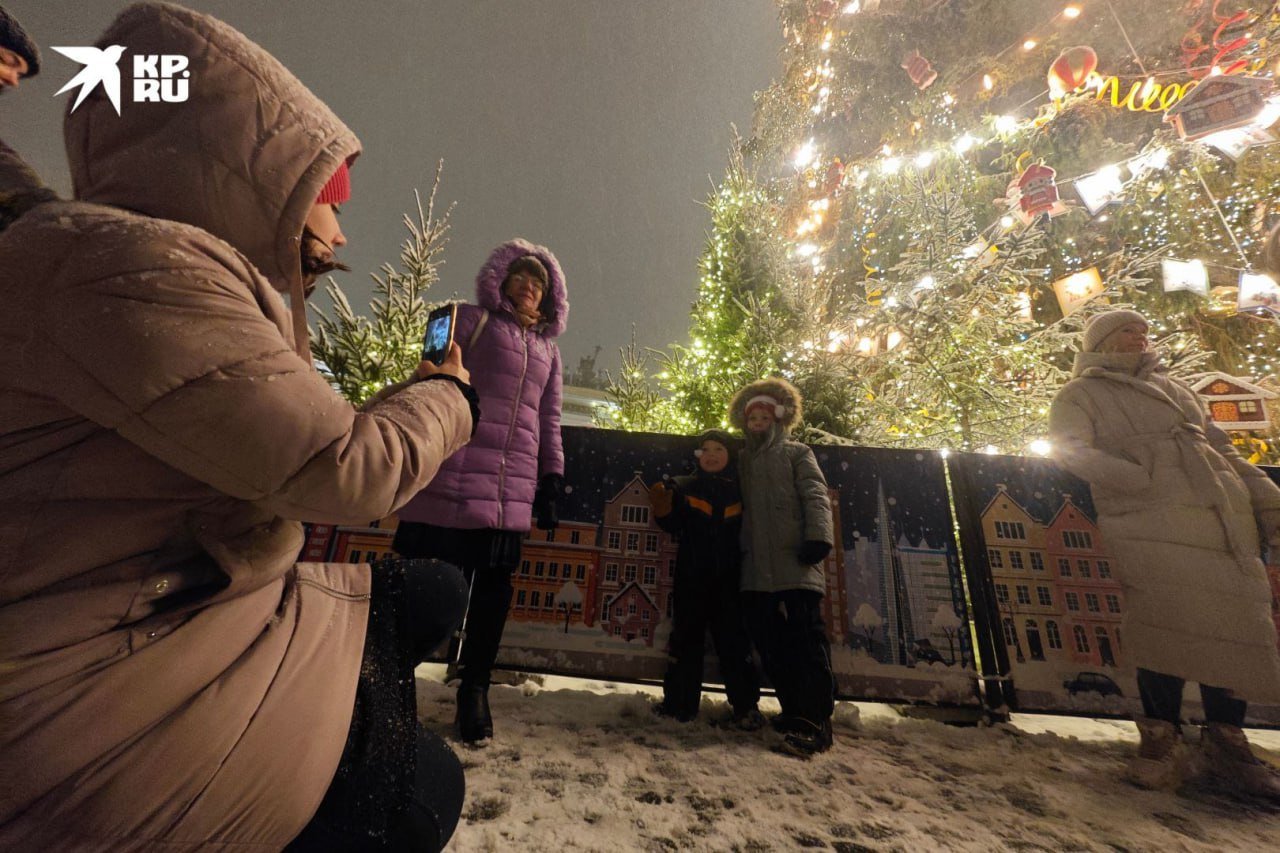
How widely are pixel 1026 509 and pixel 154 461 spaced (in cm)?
474

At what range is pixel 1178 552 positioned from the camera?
261cm

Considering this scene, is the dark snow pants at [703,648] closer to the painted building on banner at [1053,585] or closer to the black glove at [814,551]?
the black glove at [814,551]

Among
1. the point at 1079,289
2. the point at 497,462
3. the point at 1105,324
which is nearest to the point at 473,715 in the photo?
the point at 497,462

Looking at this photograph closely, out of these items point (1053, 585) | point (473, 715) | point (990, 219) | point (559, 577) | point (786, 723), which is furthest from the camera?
point (990, 219)

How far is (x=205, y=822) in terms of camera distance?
0.69 metres

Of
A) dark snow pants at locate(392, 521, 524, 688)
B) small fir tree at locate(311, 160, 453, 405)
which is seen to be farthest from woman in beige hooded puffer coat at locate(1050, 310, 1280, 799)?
small fir tree at locate(311, 160, 453, 405)

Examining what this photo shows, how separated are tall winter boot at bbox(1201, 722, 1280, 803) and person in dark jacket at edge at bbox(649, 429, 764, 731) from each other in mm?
2373

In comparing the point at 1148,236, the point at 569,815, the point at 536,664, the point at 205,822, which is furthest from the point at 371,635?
the point at 1148,236

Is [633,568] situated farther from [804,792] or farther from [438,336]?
[438,336]

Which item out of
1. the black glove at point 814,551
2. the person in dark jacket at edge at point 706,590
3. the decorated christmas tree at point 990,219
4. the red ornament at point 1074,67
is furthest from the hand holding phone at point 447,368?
the red ornament at point 1074,67

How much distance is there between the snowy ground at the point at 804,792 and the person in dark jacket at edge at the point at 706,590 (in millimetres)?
203

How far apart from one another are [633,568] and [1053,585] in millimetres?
3050

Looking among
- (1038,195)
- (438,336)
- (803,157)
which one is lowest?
(438,336)

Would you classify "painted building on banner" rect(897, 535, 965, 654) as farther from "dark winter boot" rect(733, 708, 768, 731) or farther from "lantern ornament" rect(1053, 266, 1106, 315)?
"lantern ornament" rect(1053, 266, 1106, 315)
